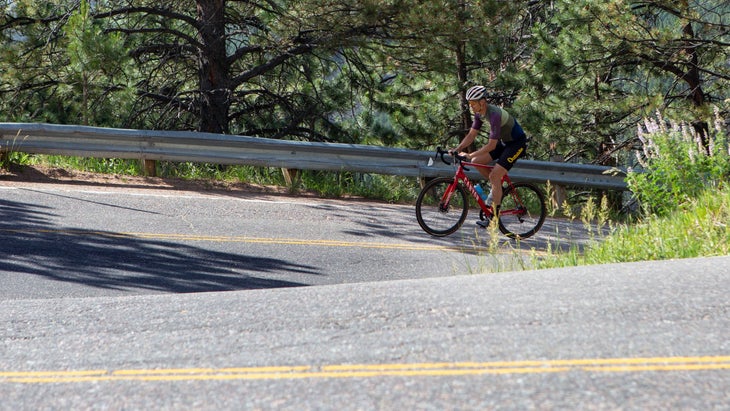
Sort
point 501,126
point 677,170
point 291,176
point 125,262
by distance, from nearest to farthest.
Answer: point 125,262 → point 677,170 → point 501,126 → point 291,176

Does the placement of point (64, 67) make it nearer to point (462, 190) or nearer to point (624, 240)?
point (462, 190)

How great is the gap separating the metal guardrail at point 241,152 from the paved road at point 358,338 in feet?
17.3

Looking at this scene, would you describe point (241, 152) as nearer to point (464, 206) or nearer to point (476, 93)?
point (464, 206)

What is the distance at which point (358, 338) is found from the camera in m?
4.75

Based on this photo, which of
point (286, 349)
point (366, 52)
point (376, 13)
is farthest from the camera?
point (366, 52)

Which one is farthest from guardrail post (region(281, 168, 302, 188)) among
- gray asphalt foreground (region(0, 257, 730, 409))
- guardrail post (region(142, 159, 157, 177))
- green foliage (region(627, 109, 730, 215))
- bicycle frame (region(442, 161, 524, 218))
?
gray asphalt foreground (region(0, 257, 730, 409))

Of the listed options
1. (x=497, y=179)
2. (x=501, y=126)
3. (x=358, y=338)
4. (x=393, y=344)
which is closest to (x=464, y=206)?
(x=497, y=179)

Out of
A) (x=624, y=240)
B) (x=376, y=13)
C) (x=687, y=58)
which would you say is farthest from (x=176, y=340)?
(x=687, y=58)

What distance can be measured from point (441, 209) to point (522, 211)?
1.09 m

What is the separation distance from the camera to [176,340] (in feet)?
16.1

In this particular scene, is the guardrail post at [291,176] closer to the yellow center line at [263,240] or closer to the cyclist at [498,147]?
the cyclist at [498,147]

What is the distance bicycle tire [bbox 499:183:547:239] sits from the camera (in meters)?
10.8

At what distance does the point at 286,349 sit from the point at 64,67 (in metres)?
13.5

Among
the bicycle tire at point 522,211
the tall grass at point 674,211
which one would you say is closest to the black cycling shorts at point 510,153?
the bicycle tire at point 522,211
